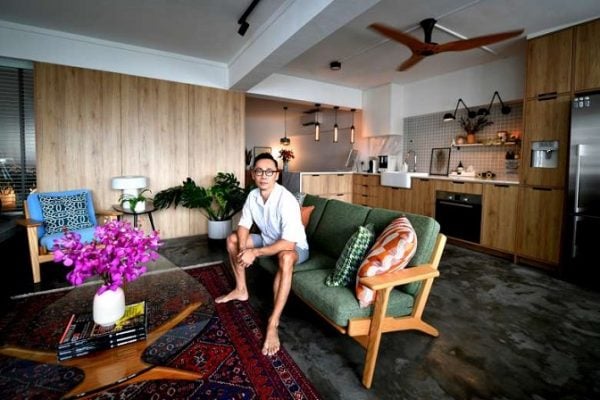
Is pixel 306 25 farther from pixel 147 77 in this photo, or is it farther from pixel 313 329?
pixel 147 77

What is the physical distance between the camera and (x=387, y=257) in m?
1.73

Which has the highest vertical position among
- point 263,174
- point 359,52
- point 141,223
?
point 359,52

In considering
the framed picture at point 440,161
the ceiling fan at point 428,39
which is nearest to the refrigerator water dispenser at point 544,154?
the ceiling fan at point 428,39

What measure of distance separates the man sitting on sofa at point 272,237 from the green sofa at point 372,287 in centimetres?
14

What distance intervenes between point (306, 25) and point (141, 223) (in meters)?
3.53

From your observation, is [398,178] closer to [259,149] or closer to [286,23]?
[286,23]

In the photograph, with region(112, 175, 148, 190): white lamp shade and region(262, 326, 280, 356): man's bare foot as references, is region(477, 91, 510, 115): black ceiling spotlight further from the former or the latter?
region(112, 175, 148, 190): white lamp shade

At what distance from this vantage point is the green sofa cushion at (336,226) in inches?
96.0

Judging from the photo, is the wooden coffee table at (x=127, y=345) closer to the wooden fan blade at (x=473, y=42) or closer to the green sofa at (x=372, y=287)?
the green sofa at (x=372, y=287)

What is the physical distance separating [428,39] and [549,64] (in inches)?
55.1

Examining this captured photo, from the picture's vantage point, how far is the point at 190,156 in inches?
190

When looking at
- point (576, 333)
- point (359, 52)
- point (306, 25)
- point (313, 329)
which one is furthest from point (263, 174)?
point (359, 52)

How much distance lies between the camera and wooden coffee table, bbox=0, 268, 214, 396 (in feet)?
4.08

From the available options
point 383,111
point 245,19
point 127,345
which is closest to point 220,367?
point 127,345
